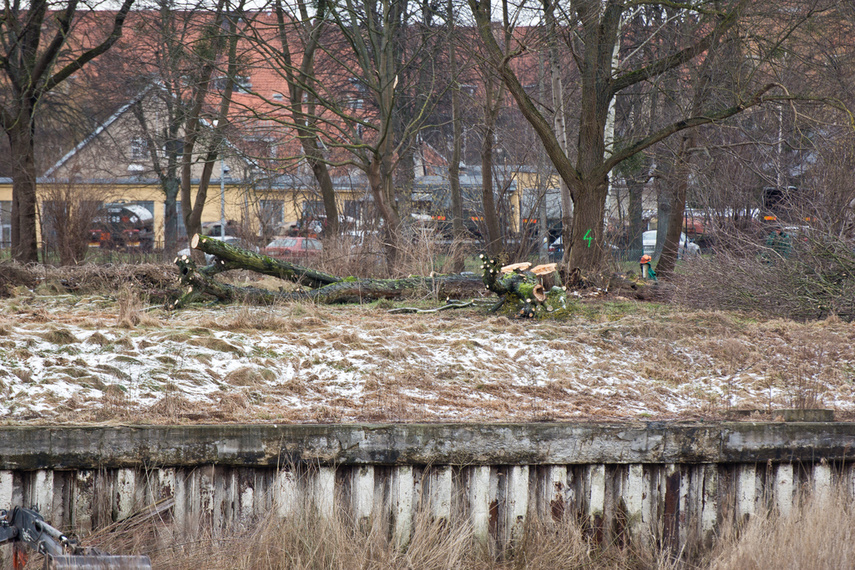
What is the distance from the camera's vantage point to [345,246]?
12594 mm

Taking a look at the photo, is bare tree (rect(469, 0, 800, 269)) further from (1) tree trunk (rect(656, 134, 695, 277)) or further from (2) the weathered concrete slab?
(2) the weathered concrete slab

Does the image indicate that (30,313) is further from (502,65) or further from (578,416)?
(502,65)

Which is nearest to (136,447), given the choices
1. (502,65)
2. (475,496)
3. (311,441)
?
(311,441)

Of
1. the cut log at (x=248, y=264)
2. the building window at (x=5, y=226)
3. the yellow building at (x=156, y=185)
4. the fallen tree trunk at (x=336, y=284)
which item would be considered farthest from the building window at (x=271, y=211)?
the fallen tree trunk at (x=336, y=284)

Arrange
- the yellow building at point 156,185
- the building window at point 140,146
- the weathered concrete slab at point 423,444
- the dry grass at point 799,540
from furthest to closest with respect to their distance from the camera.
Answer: the building window at point 140,146 < the yellow building at point 156,185 < the weathered concrete slab at point 423,444 < the dry grass at point 799,540

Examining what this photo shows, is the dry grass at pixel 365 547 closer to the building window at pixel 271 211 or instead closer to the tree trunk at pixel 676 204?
the tree trunk at pixel 676 204

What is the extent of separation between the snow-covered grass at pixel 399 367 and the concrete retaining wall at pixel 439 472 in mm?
646

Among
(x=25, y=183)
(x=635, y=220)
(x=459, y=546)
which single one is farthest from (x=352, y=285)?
(x=635, y=220)

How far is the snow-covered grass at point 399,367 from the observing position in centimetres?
541

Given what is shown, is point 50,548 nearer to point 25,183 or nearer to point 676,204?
point 25,183

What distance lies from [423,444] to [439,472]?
0.21 meters

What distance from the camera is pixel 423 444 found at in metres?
4.45

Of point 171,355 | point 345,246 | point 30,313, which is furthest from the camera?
point 345,246

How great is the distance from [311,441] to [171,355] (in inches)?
96.1
